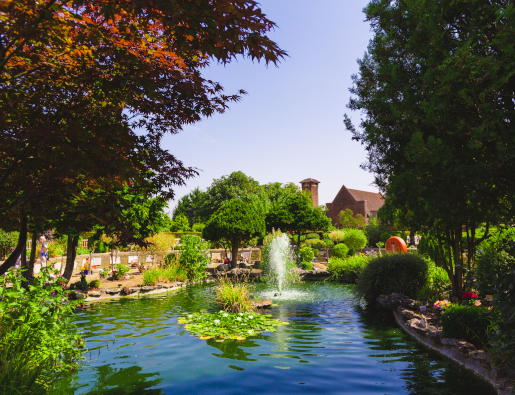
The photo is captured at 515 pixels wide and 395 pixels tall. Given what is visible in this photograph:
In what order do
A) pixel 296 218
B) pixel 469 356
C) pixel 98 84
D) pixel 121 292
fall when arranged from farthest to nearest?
pixel 296 218, pixel 121 292, pixel 469 356, pixel 98 84

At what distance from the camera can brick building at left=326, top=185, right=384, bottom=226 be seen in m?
58.0

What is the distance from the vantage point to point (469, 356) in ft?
17.3

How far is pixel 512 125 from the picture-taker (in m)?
5.58

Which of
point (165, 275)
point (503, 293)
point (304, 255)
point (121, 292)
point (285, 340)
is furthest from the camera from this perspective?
point (304, 255)

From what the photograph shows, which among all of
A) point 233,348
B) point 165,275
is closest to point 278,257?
point 165,275

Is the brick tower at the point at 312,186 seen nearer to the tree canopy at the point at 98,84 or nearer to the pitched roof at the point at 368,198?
the pitched roof at the point at 368,198

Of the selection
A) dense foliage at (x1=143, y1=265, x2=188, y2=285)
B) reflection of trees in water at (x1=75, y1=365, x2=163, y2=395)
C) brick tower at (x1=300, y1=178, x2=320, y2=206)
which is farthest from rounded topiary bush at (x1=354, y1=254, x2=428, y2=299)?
brick tower at (x1=300, y1=178, x2=320, y2=206)

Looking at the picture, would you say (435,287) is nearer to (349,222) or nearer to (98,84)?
(98,84)

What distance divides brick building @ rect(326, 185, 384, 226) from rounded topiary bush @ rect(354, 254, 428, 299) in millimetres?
48391

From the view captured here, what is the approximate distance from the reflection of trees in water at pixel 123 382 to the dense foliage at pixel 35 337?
18.7 inches

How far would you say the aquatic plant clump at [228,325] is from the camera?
22.6 feet

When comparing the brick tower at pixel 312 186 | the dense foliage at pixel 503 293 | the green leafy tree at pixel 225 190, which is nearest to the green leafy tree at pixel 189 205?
the green leafy tree at pixel 225 190

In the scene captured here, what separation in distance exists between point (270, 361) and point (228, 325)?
2118 mm

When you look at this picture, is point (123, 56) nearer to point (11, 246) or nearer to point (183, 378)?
point (183, 378)
